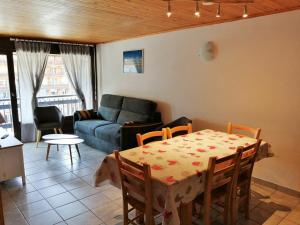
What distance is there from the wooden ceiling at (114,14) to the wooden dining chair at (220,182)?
1554 millimetres

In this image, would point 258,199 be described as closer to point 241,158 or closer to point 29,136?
point 241,158

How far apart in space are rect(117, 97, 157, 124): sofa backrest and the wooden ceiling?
1.29 meters

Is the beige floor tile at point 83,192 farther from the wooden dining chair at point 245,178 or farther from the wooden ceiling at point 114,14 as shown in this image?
the wooden ceiling at point 114,14

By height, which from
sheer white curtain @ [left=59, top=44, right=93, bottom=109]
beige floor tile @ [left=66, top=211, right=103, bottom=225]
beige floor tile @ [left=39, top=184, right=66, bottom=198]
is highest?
sheer white curtain @ [left=59, top=44, right=93, bottom=109]

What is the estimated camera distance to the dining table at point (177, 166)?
5.74 ft

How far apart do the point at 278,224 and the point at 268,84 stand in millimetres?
1565

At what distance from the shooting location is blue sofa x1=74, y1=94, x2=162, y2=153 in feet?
13.5

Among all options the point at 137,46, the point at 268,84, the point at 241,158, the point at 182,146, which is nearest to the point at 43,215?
the point at 182,146

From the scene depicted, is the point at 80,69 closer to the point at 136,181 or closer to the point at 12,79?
the point at 12,79

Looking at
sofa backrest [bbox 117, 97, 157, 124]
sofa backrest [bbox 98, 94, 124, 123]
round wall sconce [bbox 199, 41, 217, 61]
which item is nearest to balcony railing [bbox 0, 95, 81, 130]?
sofa backrest [bbox 98, 94, 124, 123]

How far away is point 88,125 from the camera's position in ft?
16.3

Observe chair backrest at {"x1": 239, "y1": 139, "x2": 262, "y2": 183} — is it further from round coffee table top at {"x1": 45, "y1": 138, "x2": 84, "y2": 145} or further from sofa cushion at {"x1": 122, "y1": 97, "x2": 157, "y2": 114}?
round coffee table top at {"x1": 45, "y1": 138, "x2": 84, "y2": 145}

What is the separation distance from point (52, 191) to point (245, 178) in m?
2.25

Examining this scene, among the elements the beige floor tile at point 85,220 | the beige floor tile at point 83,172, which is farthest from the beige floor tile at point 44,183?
the beige floor tile at point 85,220
